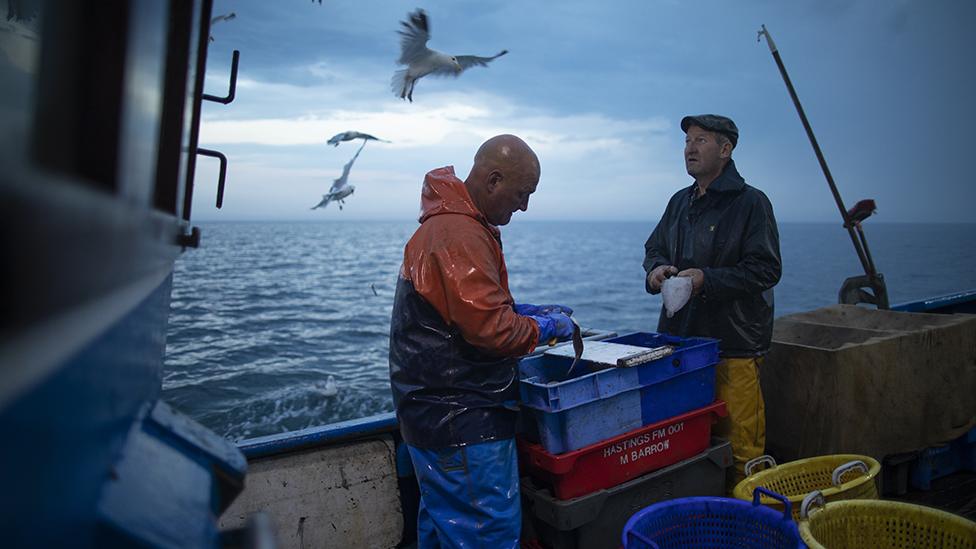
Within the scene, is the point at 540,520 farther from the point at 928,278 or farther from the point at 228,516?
the point at 928,278

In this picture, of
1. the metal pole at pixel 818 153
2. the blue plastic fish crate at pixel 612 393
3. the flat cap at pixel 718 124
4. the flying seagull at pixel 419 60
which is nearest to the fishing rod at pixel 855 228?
the metal pole at pixel 818 153

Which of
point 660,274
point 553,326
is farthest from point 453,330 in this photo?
point 660,274

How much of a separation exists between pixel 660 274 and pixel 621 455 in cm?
129

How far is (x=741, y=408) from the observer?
3482 mm

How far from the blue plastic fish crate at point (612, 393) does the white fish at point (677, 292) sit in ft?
0.63

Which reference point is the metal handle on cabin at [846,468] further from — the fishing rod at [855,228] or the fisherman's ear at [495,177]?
the fishing rod at [855,228]

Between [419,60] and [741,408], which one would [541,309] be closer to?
[741,408]

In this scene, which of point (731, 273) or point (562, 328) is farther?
point (731, 273)

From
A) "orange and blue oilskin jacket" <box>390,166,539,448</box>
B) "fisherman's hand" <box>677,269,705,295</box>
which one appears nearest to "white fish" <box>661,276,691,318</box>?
"fisherman's hand" <box>677,269,705,295</box>

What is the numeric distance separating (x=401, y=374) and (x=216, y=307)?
2077 cm

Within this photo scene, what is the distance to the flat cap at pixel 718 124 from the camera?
3555 mm

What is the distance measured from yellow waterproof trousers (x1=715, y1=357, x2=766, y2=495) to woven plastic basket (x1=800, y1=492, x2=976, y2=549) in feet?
3.27

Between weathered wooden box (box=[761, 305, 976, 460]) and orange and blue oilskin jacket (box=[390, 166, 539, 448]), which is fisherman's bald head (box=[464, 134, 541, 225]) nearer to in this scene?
orange and blue oilskin jacket (box=[390, 166, 539, 448])

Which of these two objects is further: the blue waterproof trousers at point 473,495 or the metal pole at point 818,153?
the metal pole at point 818,153
